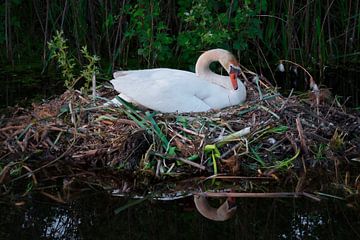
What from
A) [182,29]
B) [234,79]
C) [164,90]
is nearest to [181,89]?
[164,90]

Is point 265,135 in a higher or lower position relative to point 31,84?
higher

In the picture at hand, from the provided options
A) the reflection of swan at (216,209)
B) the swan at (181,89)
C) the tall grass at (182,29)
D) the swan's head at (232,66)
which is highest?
the swan's head at (232,66)

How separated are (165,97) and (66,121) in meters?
0.85

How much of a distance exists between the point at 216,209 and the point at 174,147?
3.04 feet

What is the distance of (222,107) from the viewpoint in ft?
25.8

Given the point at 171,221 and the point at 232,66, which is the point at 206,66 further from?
the point at 171,221

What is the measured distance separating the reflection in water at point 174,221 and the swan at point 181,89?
1401 millimetres

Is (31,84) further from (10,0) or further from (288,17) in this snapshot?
(288,17)

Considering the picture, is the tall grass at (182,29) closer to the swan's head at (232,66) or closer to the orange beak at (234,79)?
the swan's head at (232,66)

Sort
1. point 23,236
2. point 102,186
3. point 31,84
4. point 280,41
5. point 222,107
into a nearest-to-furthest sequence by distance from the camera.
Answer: point 23,236
point 102,186
point 222,107
point 31,84
point 280,41

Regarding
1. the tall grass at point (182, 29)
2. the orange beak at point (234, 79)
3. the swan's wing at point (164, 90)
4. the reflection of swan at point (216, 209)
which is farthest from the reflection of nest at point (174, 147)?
the tall grass at point (182, 29)

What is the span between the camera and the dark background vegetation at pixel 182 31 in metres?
9.61

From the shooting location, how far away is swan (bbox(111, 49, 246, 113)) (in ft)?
25.1

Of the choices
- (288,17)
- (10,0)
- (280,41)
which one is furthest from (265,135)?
(10,0)
